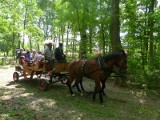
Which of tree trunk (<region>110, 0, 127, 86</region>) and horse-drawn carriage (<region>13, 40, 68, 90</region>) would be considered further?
tree trunk (<region>110, 0, 127, 86</region>)

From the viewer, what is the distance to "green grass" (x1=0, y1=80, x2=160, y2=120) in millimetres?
7573

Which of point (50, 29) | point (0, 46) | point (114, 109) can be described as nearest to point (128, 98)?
point (114, 109)

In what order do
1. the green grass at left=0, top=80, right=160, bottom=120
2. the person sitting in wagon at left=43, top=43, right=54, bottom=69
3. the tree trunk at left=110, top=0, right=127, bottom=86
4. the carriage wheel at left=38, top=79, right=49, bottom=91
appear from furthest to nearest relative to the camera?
the tree trunk at left=110, top=0, right=127, bottom=86 → the person sitting in wagon at left=43, top=43, right=54, bottom=69 → the carriage wheel at left=38, top=79, right=49, bottom=91 → the green grass at left=0, top=80, right=160, bottom=120

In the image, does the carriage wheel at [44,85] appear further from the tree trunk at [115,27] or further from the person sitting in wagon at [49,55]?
the tree trunk at [115,27]

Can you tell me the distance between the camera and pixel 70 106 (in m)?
8.73

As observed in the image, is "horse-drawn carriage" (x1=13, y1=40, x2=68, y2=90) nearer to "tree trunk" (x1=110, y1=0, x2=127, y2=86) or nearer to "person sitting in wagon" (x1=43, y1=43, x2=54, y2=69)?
"person sitting in wagon" (x1=43, y1=43, x2=54, y2=69)

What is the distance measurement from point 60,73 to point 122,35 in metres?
4.55

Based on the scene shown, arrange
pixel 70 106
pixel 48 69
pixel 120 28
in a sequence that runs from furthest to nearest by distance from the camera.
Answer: pixel 120 28, pixel 48 69, pixel 70 106

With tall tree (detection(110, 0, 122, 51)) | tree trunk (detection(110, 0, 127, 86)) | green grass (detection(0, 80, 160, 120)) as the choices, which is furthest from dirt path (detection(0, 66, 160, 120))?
tall tree (detection(110, 0, 122, 51))

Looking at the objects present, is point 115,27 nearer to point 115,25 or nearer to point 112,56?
point 115,25

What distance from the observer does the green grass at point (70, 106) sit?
7573 mm

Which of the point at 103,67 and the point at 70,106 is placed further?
the point at 103,67

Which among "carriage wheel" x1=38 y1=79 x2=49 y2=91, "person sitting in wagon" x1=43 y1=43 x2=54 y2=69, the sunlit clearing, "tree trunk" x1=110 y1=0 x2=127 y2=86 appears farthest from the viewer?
"tree trunk" x1=110 y1=0 x2=127 y2=86

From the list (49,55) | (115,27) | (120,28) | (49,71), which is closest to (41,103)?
(49,71)
